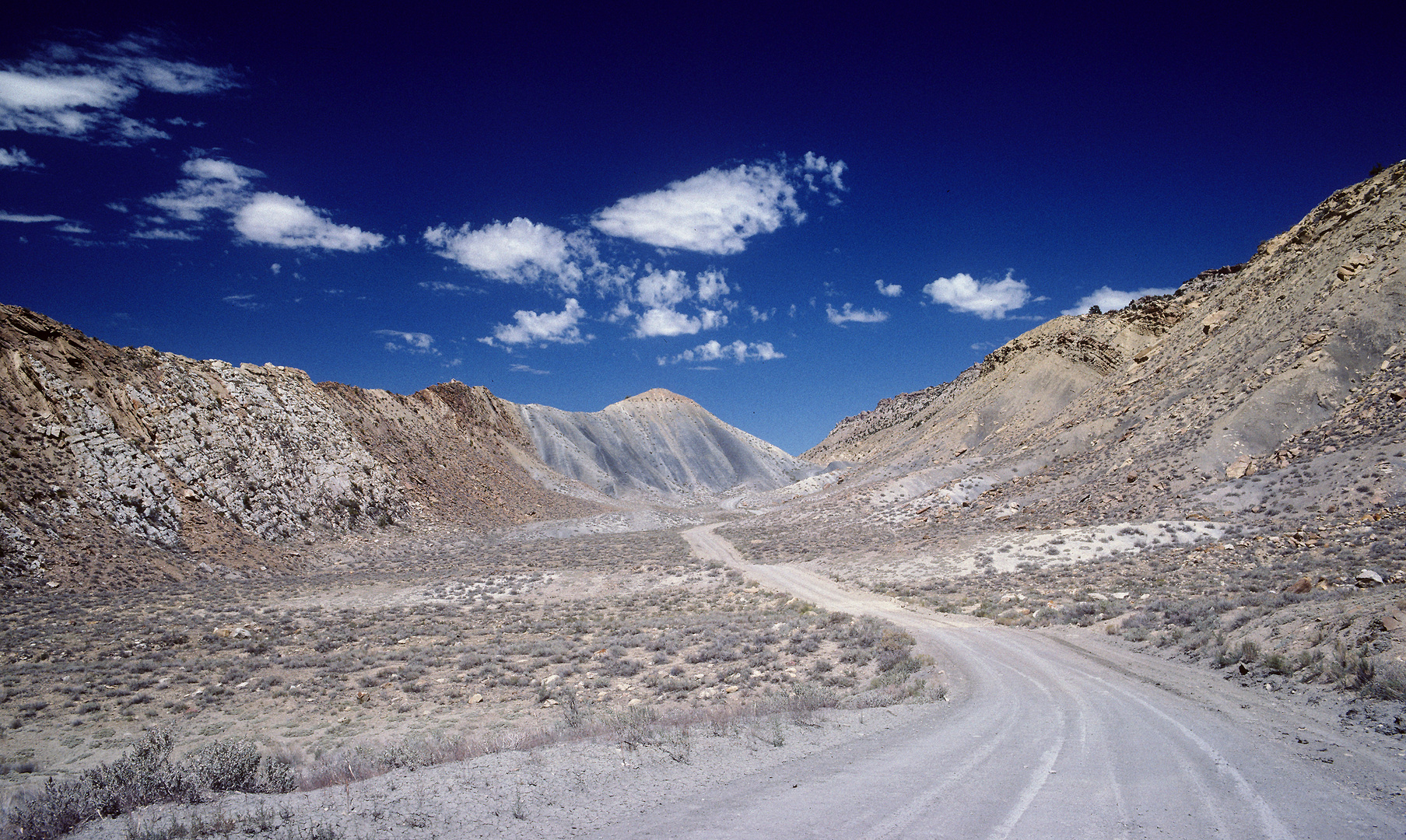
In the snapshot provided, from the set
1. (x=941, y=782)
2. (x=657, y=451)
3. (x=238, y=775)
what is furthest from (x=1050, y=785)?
(x=657, y=451)

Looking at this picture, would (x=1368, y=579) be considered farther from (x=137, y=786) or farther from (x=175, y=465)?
(x=175, y=465)

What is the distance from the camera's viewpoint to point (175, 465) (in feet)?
94.3

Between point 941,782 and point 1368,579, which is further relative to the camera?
point 1368,579

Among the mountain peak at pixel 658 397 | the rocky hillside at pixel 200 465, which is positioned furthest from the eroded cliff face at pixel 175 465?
the mountain peak at pixel 658 397

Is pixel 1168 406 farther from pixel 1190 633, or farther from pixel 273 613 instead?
pixel 273 613

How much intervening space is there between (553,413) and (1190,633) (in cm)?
8097

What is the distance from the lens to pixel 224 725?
934 cm

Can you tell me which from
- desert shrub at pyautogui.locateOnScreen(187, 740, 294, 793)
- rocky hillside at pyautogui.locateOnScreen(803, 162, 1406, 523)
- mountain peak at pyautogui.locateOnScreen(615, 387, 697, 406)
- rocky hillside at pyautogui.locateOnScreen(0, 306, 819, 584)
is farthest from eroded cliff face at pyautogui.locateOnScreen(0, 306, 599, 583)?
mountain peak at pyautogui.locateOnScreen(615, 387, 697, 406)

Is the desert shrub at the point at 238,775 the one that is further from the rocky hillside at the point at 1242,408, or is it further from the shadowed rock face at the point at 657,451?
the shadowed rock face at the point at 657,451

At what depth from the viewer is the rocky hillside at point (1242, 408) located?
22.1m

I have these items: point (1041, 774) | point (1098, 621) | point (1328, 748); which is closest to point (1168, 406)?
point (1098, 621)

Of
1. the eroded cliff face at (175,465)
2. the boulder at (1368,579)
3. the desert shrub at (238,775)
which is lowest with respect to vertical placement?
the desert shrub at (238,775)

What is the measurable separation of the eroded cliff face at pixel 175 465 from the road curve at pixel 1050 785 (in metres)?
26.0

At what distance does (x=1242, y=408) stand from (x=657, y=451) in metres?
73.4
